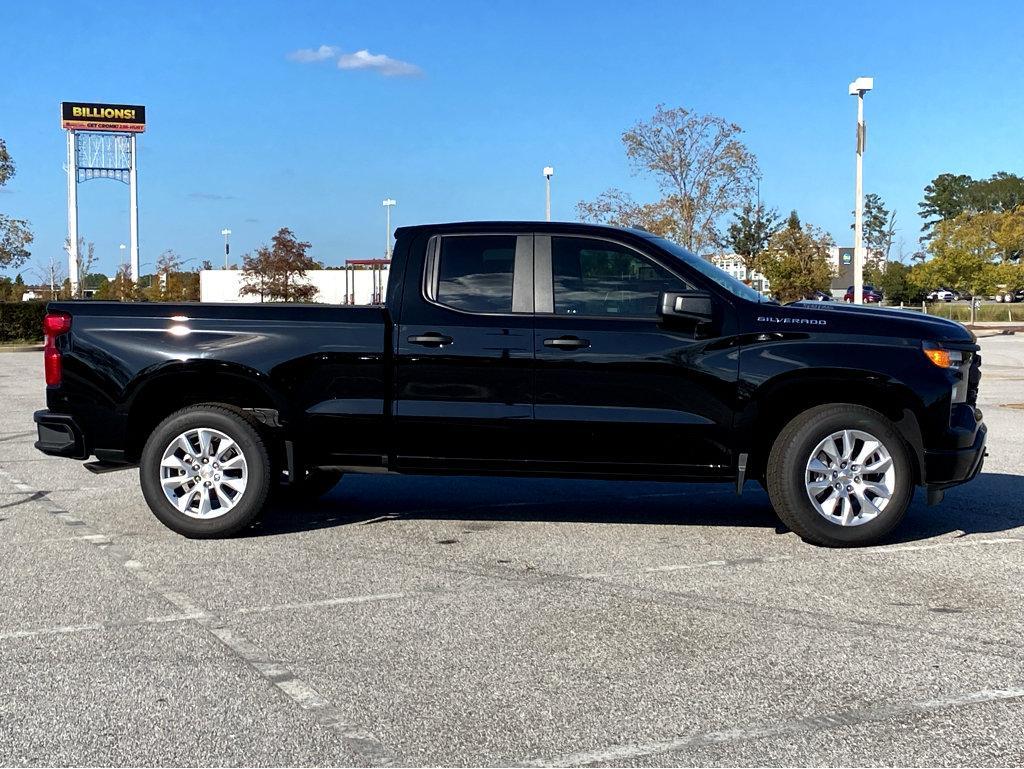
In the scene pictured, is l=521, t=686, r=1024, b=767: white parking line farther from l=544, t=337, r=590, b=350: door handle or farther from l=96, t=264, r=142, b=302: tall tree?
l=96, t=264, r=142, b=302: tall tree

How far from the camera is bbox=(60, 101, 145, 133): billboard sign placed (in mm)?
83562

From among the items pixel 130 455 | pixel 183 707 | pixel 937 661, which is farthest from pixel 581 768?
pixel 130 455

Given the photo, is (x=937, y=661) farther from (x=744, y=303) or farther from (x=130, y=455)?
(x=130, y=455)

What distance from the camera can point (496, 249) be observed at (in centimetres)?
707

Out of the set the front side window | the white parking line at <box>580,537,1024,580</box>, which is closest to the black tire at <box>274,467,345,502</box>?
the front side window

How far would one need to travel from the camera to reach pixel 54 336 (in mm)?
7125

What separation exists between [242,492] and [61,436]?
1.26 m

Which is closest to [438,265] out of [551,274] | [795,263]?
[551,274]

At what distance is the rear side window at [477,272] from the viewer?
6953mm

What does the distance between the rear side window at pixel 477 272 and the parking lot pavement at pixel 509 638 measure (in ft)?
4.85

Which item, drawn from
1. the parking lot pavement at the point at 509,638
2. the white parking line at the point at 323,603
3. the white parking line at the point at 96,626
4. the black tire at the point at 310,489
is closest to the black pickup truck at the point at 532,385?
the parking lot pavement at the point at 509,638

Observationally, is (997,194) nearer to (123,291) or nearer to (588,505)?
(123,291)

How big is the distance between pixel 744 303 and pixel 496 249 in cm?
157

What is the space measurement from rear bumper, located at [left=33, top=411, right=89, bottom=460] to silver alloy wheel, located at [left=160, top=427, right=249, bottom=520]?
0.61 m
